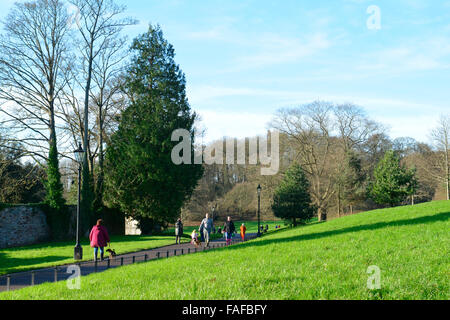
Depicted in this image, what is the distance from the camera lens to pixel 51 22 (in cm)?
3328

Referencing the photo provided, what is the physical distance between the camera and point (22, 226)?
30.2 m

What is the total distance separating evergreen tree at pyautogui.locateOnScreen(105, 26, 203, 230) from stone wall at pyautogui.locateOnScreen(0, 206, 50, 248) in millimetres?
6739

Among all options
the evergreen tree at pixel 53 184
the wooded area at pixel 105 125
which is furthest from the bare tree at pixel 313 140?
the evergreen tree at pixel 53 184

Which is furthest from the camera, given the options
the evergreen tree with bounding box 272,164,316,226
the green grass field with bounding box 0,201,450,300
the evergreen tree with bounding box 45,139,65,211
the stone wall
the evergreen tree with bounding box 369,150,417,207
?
the evergreen tree with bounding box 369,150,417,207

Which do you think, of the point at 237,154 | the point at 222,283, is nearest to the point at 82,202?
the point at 222,283

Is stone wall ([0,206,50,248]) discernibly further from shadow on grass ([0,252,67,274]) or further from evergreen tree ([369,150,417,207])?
evergreen tree ([369,150,417,207])

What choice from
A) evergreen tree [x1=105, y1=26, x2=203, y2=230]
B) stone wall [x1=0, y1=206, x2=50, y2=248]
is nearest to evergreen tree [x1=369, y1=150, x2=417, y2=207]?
evergreen tree [x1=105, y1=26, x2=203, y2=230]

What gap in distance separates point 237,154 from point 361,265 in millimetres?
61581

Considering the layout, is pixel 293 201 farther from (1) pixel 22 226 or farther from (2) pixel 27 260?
(2) pixel 27 260

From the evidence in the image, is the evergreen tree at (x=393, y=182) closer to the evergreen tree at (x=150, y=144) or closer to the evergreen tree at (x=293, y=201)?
the evergreen tree at (x=293, y=201)

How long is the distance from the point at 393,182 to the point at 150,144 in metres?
28.4

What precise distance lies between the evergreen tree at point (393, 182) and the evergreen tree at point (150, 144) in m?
22.7

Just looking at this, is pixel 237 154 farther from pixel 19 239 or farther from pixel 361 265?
pixel 361 265

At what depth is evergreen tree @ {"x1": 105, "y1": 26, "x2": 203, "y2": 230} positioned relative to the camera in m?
36.4
